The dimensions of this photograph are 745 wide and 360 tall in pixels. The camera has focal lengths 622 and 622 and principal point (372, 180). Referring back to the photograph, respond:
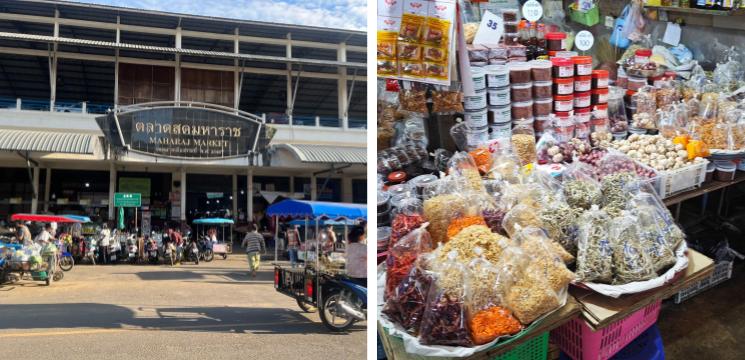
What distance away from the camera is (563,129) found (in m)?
2.96

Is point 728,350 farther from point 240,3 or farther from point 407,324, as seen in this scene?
point 240,3

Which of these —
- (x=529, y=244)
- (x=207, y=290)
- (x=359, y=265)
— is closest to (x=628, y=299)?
(x=529, y=244)

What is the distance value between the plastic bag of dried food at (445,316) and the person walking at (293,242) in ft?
3.76

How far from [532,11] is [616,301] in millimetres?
1742

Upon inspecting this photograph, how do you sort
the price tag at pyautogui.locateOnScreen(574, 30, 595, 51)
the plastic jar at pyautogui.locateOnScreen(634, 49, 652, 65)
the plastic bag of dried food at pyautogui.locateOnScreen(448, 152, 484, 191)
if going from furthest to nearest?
the plastic jar at pyautogui.locateOnScreen(634, 49, 652, 65)
the price tag at pyautogui.locateOnScreen(574, 30, 595, 51)
the plastic bag of dried food at pyautogui.locateOnScreen(448, 152, 484, 191)

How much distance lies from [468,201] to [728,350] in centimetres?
129

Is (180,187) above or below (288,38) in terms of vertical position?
below

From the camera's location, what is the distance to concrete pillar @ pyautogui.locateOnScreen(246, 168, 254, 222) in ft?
8.98

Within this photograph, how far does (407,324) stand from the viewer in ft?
6.26

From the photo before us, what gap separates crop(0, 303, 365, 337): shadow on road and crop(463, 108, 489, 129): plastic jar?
1.13 m

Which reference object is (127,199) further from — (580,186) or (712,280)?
(712,280)

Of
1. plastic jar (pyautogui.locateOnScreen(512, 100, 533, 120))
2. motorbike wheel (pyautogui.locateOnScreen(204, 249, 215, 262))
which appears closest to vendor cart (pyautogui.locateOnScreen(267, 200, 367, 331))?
motorbike wheel (pyautogui.locateOnScreen(204, 249, 215, 262))

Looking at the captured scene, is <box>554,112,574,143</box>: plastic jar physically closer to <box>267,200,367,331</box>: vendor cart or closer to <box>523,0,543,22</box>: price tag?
<box>523,0,543,22</box>: price tag

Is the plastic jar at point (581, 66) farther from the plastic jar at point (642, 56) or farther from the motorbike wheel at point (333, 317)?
the motorbike wheel at point (333, 317)
